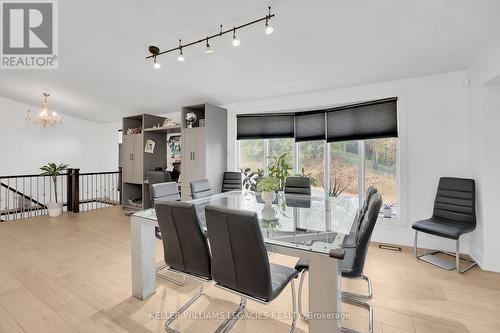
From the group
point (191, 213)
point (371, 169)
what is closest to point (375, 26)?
point (371, 169)

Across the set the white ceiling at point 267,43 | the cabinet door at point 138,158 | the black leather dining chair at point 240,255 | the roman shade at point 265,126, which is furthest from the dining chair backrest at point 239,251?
the cabinet door at point 138,158

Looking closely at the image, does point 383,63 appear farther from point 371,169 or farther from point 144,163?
point 144,163

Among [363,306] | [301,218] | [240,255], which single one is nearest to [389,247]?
[363,306]

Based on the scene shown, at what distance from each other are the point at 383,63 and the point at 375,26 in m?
0.73

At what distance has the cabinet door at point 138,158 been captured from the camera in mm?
5400

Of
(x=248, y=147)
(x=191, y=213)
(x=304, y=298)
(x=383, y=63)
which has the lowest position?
(x=304, y=298)

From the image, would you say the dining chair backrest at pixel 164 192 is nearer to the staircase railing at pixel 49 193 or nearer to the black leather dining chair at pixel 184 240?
the black leather dining chair at pixel 184 240

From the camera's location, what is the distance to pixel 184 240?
1627 millimetres

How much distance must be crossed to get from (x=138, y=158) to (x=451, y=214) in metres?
5.73

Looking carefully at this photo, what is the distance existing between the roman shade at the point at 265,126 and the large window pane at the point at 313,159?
1.20ft

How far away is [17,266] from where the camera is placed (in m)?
2.77

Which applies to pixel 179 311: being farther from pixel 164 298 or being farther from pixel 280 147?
pixel 280 147

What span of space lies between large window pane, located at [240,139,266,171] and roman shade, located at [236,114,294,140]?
0.16m

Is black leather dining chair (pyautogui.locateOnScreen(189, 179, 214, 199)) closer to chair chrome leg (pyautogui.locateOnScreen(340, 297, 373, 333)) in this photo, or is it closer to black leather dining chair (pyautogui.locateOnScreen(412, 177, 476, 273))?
chair chrome leg (pyautogui.locateOnScreen(340, 297, 373, 333))
